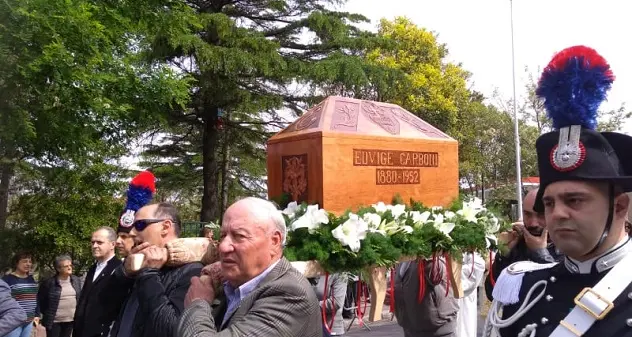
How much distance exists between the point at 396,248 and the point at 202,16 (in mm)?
11321

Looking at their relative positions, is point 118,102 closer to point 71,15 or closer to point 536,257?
point 71,15

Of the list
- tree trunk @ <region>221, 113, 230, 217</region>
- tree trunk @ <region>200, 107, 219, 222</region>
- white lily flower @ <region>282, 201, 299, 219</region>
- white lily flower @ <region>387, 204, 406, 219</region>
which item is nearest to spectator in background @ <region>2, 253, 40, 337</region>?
white lily flower @ <region>282, 201, 299, 219</region>

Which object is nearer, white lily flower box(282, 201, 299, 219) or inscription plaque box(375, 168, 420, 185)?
white lily flower box(282, 201, 299, 219)

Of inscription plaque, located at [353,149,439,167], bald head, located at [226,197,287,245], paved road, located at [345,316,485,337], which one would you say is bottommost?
paved road, located at [345,316,485,337]

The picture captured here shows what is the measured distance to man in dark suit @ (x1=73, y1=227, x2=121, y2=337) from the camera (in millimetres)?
→ 3760

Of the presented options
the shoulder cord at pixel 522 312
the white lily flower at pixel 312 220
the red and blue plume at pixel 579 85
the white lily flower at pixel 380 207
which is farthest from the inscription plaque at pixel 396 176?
the red and blue plume at pixel 579 85

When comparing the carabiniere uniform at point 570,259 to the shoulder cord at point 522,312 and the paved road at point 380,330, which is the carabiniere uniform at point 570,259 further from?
the paved road at point 380,330

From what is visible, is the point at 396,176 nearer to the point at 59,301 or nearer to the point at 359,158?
the point at 359,158

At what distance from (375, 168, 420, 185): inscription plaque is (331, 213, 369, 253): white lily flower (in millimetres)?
765

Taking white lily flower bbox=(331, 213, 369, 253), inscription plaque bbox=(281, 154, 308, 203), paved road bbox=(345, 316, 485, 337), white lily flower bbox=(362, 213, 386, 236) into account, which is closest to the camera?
white lily flower bbox=(331, 213, 369, 253)

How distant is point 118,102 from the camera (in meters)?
9.81

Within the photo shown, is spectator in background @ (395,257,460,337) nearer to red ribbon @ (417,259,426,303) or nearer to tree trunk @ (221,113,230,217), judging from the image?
red ribbon @ (417,259,426,303)

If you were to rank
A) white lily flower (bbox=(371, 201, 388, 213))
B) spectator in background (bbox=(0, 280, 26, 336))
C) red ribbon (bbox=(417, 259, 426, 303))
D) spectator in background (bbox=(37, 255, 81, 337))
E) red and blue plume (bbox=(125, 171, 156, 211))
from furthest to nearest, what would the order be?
spectator in background (bbox=(37, 255, 81, 337)) < spectator in background (bbox=(0, 280, 26, 336)) < red ribbon (bbox=(417, 259, 426, 303)) < red and blue plume (bbox=(125, 171, 156, 211)) < white lily flower (bbox=(371, 201, 388, 213))

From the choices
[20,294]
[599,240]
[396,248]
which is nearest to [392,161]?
[396,248]
